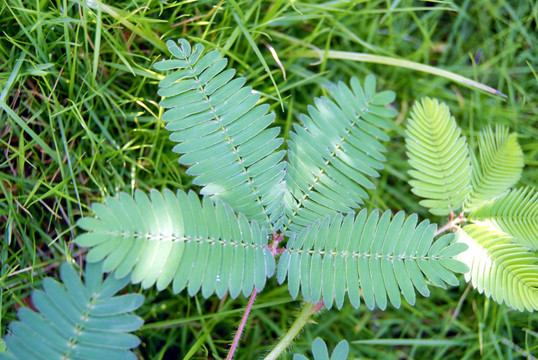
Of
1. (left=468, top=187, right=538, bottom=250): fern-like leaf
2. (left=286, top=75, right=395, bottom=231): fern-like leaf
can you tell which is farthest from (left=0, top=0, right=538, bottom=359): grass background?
(left=468, top=187, right=538, bottom=250): fern-like leaf

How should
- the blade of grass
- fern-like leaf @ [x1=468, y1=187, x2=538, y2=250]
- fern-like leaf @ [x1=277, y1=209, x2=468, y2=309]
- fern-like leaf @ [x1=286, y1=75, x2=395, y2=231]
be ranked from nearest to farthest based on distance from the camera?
fern-like leaf @ [x1=277, y1=209, x2=468, y2=309] → fern-like leaf @ [x1=286, y1=75, x2=395, y2=231] → fern-like leaf @ [x1=468, y1=187, x2=538, y2=250] → the blade of grass

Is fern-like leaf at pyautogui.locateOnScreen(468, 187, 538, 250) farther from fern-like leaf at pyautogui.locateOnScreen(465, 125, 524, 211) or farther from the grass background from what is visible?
the grass background

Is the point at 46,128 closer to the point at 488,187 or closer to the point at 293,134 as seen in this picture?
the point at 293,134

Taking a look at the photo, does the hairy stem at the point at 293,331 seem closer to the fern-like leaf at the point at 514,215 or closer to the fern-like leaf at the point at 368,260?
the fern-like leaf at the point at 368,260

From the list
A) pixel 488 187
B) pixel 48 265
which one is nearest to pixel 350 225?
pixel 488 187

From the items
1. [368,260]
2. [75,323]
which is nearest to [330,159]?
[368,260]
